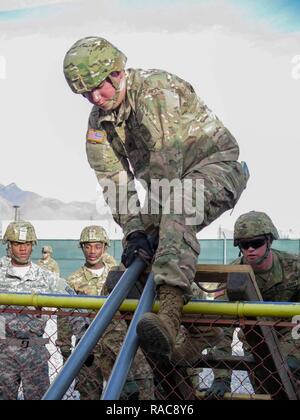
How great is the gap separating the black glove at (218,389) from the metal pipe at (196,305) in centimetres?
Answer: 103

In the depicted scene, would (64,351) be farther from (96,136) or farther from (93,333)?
(93,333)

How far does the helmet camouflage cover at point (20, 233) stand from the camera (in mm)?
6844

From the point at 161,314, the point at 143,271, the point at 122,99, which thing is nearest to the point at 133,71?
the point at 122,99

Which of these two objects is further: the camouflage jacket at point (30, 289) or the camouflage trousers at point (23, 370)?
the camouflage jacket at point (30, 289)

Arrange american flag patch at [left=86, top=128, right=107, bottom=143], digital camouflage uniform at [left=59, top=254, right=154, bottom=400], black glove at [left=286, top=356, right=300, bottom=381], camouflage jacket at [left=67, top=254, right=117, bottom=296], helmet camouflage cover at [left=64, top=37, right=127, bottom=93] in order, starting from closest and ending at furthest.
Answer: helmet camouflage cover at [left=64, top=37, right=127, bottom=93] → american flag patch at [left=86, top=128, right=107, bottom=143] → black glove at [left=286, top=356, right=300, bottom=381] → digital camouflage uniform at [left=59, top=254, right=154, bottom=400] → camouflage jacket at [left=67, top=254, right=117, bottom=296]

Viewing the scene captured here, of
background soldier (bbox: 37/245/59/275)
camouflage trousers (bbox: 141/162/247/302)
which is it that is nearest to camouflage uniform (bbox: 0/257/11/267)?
camouflage trousers (bbox: 141/162/247/302)

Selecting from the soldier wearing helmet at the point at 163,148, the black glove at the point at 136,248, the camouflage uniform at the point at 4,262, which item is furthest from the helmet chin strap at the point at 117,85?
the camouflage uniform at the point at 4,262

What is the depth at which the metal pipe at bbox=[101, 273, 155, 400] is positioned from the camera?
122 inches

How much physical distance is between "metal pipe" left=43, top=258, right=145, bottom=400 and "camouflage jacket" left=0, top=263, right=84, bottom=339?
2425 mm

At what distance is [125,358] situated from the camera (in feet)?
10.4

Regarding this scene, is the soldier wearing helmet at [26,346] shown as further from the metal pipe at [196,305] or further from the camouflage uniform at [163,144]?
the camouflage uniform at [163,144]

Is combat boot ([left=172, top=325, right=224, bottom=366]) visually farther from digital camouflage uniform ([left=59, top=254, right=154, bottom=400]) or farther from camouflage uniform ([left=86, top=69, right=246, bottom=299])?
camouflage uniform ([left=86, top=69, right=246, bottom=299])

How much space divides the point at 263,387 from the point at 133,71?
164cm

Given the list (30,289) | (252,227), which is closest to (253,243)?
(252,227)
